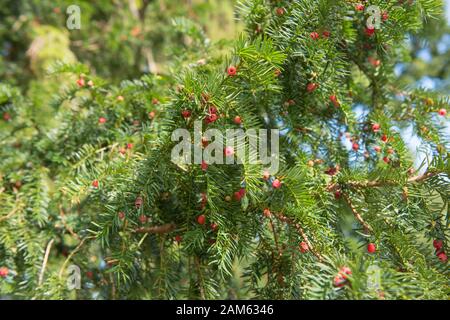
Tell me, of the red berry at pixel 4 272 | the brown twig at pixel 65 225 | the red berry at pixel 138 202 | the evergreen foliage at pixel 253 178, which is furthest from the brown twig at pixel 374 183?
the red berry at pixel 4 272

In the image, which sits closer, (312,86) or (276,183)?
(276,183)

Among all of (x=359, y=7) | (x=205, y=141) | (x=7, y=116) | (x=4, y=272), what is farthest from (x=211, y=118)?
(x=7, y=116)

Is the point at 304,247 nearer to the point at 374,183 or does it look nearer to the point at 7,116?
the point at 374,183

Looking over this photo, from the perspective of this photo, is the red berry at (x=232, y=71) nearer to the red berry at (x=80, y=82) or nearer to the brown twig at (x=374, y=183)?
the brown twig at (x=374, y=183)

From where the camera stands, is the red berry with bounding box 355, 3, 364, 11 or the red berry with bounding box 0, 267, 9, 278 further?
the red berry with bounding box 0, 267, 9, 278

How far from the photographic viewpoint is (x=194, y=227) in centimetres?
82

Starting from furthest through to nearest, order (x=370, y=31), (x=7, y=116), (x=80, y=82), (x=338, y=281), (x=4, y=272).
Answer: (x=7, y=116), (x=80, y=82), (x=4, y=272), (x=370, y=31), (x=338, y=281)

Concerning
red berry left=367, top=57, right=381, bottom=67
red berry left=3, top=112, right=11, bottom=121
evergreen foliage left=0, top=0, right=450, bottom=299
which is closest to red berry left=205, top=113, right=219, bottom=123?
evergreen foliage left=0, top=0, right=450, bottom=299

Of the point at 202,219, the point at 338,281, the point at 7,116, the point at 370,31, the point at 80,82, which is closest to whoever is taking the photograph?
the point at 338,281

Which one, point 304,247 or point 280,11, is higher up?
point 280,11

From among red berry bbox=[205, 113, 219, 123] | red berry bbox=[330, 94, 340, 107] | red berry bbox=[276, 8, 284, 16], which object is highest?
red berry bbox=[276, 8, 284, 16]

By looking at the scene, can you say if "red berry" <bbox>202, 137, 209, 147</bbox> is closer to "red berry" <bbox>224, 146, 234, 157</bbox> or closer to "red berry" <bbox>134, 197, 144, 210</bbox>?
"red berry" <bbox>224, 146, 234, 157</bbox>

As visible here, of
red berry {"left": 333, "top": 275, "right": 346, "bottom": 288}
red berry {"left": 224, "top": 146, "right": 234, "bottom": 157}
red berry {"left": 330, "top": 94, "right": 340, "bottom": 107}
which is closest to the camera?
red berry {"left": 333, "top": 275, "right": 346, "bottom": 288}

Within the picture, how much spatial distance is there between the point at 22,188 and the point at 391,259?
0.86 m
